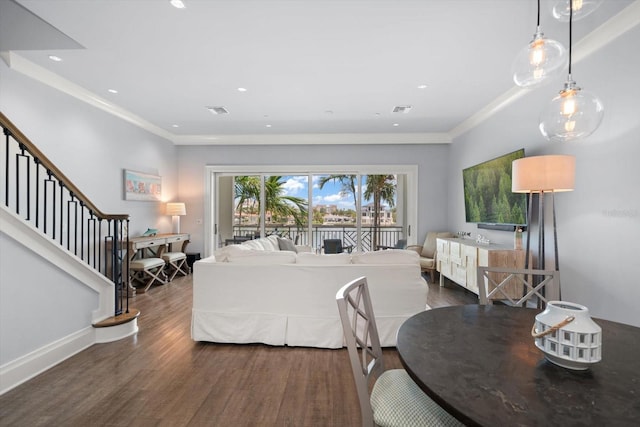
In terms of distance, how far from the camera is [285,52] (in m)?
2.98

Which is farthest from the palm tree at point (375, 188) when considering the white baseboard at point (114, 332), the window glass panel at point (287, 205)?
the white baseboard at point (114, 332)

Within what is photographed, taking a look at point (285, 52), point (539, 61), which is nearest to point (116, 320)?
point (285, 52)

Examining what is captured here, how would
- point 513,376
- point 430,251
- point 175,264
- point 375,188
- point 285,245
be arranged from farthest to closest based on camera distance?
point 375,188
point 430,251
point 175,264
point 285,245
point 513,376

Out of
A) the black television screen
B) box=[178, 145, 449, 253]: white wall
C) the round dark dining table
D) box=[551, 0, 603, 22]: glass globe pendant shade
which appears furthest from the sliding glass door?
the round dark dining table

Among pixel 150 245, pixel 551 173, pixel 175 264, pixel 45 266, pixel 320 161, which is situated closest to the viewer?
pixel 45 266

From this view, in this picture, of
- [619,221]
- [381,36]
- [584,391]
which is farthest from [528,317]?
[381,36]

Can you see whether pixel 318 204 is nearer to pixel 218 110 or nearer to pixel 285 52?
pixel 218 110

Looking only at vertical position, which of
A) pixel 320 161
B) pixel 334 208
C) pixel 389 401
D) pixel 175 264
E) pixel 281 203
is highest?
pixel 320 161

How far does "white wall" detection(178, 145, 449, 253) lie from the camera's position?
622cm

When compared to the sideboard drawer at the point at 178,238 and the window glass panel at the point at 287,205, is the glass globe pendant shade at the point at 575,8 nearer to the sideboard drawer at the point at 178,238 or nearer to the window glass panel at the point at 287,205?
the window glass panel at the point at 287,205

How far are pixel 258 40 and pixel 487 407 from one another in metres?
3.07

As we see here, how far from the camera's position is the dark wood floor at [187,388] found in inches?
72.1

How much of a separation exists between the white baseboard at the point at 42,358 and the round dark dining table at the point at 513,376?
8.93 ft

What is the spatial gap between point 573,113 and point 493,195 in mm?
3093
